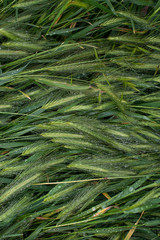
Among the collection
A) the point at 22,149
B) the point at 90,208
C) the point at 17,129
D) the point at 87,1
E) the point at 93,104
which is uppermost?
the point at 87,1

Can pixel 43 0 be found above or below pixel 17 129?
above

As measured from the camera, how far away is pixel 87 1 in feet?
4.69

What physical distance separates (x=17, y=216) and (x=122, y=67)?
3.57 feet

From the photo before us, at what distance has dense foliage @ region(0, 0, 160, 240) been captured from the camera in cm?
139

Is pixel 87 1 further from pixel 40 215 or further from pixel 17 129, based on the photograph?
pixel 40 215

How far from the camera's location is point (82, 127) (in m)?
1.35

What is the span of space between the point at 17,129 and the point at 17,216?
52 cm

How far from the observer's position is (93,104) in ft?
4.85

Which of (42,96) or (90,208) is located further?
(42,96)

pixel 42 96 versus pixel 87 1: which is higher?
pixel 87 1

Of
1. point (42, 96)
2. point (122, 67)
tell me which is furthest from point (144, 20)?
point (42, 96)

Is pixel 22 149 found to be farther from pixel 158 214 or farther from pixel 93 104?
pixel 158 214

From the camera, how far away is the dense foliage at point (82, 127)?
→ 139cm

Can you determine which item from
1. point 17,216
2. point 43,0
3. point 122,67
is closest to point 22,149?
point 17,216
